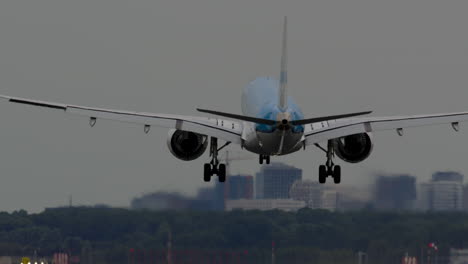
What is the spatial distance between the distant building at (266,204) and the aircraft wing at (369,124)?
2108 centimetres

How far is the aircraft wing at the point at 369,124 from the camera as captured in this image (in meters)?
78.0

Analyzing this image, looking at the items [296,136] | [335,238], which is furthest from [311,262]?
[296,136]

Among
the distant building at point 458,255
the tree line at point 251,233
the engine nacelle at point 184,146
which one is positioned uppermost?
the engine nacelle at point 184,146

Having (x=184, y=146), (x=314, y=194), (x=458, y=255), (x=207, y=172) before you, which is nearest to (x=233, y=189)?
(x=314, y=194)

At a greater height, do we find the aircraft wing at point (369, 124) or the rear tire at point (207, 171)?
the aircraft wing at point (369, 124)

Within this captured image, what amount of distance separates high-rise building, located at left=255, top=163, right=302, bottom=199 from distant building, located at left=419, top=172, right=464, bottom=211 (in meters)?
8.80

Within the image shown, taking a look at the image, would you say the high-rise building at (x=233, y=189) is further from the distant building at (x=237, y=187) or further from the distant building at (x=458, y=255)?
the distant building at (x=458, y=255)

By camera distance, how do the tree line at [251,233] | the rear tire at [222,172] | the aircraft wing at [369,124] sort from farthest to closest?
1. the tree line at [251,233]
2. the rear tire at [222,172]
3. the aircraft wing at [369,124]

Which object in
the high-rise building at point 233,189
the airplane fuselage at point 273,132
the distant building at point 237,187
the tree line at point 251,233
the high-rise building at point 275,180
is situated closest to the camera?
the airplane fuselage at point 273,132

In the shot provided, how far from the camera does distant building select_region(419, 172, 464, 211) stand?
98.9 m

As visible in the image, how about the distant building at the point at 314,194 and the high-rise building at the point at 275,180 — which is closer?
the high-rise building at the point at 275,180

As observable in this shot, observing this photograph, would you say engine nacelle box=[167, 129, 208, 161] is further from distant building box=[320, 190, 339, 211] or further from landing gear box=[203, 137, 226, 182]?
distant building box=[320, 190, 339, 211]

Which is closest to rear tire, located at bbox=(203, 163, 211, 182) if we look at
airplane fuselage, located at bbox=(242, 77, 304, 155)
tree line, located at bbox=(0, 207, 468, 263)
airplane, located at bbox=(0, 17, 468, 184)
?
airplane, located at bbox=(0, 17, 468, 184)

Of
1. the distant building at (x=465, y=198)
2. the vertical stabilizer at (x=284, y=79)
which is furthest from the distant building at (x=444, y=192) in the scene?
the vertical stabilizer at (x=284, y=79)
